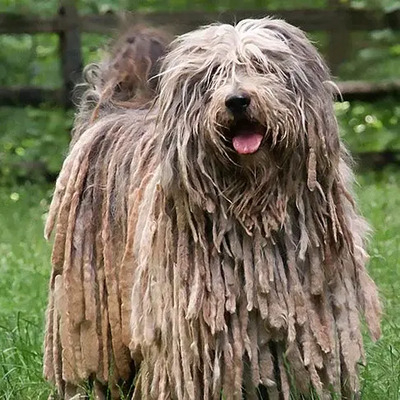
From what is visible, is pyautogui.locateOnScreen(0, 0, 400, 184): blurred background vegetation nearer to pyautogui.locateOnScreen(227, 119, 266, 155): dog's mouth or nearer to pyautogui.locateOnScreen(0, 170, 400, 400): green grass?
pyautogui.locateOnScreen(0, 170, 400, 400): green grass

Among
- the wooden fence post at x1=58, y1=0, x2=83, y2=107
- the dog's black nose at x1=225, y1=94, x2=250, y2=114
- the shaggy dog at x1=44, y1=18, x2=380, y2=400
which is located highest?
the dog's black nose at x1=225, y1=94, x2=250, y2=114

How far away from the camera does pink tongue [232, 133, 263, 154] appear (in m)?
3.43

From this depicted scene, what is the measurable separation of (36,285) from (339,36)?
5.03 metres

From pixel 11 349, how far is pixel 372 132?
641cm

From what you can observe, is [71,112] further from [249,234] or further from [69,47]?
[249,234]

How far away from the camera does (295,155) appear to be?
3516 mm

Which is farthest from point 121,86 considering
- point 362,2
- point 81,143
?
point 362,2

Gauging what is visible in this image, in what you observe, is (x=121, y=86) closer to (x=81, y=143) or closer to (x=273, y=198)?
(x=81, y=143)

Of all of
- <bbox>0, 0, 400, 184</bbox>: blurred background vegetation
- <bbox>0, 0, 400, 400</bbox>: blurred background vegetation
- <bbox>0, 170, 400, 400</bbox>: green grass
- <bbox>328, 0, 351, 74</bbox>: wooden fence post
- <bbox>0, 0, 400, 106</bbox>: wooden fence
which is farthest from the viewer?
<bbox>0, 0, 400, 184</bbox>: blurred background vegetation

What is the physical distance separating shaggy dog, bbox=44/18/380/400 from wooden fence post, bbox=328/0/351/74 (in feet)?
21.3

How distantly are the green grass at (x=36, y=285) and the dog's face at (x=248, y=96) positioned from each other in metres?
0.80

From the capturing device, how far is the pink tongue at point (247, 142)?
3426 mm

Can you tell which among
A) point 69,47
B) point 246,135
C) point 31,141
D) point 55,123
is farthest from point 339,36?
point 246,135

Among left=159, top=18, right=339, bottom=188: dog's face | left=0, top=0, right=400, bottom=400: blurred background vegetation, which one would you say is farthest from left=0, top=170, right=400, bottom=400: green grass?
left=159, top=18, right=339, bottom=188: dog's face
